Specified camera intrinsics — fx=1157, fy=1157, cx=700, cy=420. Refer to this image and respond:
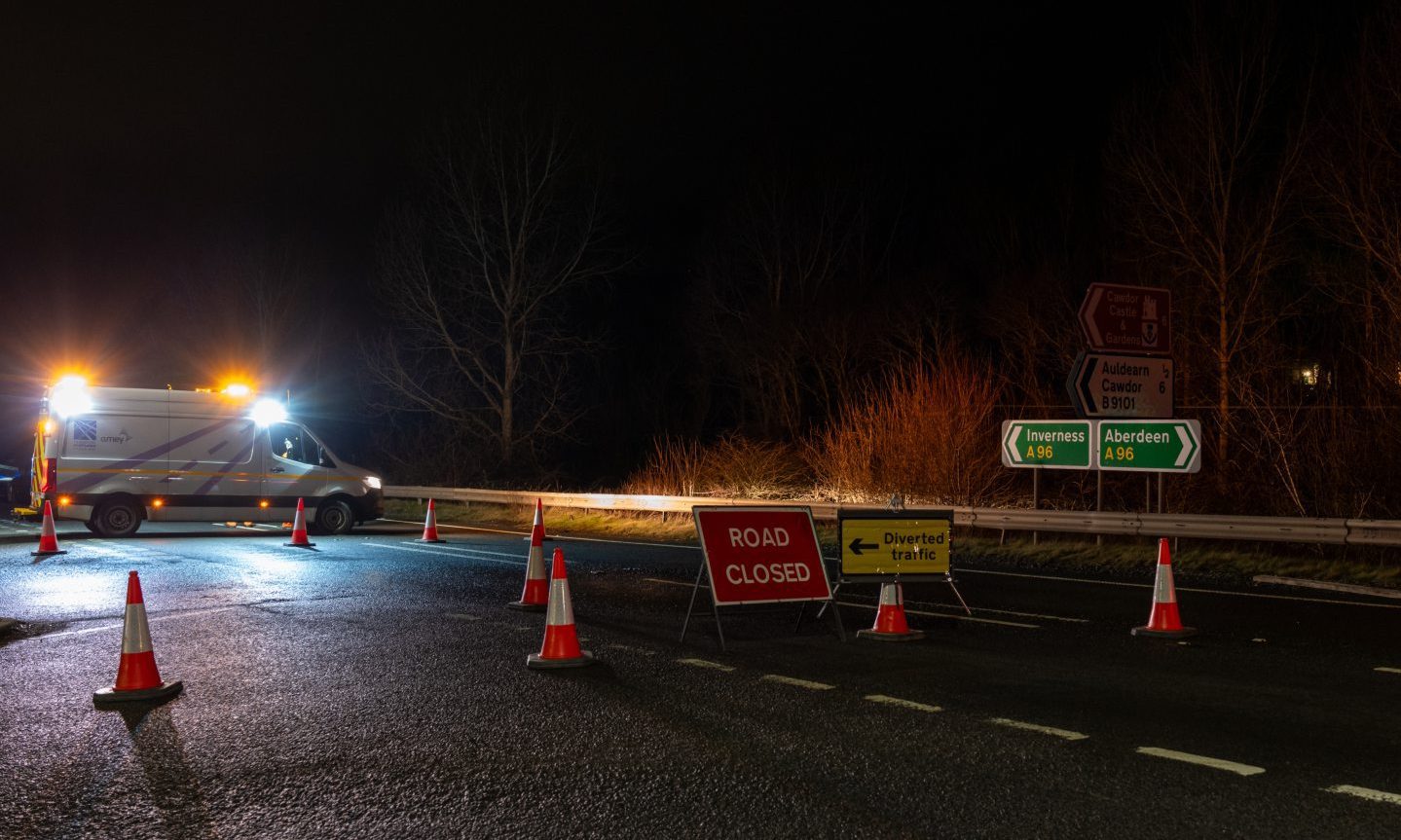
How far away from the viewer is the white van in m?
19.0

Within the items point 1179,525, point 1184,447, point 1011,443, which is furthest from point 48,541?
point 1184,447

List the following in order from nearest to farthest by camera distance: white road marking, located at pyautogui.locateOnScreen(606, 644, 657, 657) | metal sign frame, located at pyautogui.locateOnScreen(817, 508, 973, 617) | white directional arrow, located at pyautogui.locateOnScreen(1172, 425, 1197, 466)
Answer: white road marking, located at pyautogui.locateOnScreen(606, 644, 657, 657) → metal sign frame, located at pyautogui.locateOnScreen(817, 508, 973, 617) → white directional arrow, located at pyautogui.locateOnScreen(1172, 425, 1197, 466)

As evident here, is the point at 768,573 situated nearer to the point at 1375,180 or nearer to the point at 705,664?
the point at 705,664

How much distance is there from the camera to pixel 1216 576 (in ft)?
45.3

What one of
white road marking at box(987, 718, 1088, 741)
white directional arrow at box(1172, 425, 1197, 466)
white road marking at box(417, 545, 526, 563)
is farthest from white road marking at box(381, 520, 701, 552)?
white road marking at box(987, 718, 1088, 741)

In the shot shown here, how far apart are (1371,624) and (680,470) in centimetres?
1580

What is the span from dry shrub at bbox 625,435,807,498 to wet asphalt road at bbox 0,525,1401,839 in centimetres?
1161

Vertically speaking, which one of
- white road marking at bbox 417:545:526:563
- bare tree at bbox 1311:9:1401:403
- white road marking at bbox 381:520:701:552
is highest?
bare tree at bbox 1311:9:1401:403

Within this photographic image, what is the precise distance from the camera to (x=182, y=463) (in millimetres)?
19734

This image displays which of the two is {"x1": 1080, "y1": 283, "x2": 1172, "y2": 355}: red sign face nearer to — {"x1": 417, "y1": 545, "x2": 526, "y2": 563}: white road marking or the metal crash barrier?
the metal crash barrier

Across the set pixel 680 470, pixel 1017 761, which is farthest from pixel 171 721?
pixel 680 470

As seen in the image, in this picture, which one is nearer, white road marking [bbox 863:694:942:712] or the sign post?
white road marking [bbox 863:694:942:712]

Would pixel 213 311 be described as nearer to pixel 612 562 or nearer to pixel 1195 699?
pixel 612 562

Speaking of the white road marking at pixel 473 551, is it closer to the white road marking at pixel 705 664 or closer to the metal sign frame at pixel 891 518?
the metal sign frame at pixel 891 518
